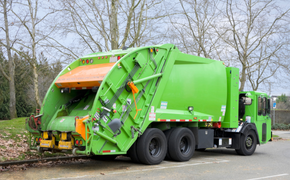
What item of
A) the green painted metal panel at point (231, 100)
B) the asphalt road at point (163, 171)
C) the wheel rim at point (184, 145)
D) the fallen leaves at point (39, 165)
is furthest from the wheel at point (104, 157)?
the green painted metal panel at point (231, 100)

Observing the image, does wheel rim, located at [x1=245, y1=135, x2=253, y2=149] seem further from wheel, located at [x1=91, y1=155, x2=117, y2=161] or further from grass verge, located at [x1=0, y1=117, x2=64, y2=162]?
grass verge, located at [x1=0, y1=117, x2=64, y2=162]

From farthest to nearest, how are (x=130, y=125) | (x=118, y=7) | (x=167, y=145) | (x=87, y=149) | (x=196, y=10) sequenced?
(x=196, y=10), (x=118, y=7), (x=167, y=145), (x=130, y=125), (x=87, y=149)

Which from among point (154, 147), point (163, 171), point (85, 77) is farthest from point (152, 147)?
point (85, 77)

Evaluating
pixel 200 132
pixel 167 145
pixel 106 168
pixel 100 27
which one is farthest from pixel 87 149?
pixel 100 27

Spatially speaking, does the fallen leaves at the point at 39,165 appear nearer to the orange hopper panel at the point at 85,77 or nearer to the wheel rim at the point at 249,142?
the orange hopper panel at the point at 85,77

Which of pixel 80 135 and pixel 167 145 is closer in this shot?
pixel 80 135

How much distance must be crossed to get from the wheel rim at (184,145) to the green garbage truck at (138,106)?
0.03 metres

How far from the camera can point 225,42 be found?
17.9 meters

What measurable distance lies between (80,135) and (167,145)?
9.71 ft

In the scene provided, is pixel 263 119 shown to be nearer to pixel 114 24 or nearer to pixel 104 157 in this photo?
pixel 104 157

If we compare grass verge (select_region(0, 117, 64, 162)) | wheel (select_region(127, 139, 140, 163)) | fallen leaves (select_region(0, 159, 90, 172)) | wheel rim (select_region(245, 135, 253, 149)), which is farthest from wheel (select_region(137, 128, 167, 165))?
wheel rim (select_region(245, 135, 253, 149))

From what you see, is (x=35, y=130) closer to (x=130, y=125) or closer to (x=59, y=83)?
(x=59, y=83)

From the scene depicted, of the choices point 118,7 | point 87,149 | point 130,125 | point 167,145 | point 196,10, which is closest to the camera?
point 87,149

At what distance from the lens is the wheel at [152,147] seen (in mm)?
8391
